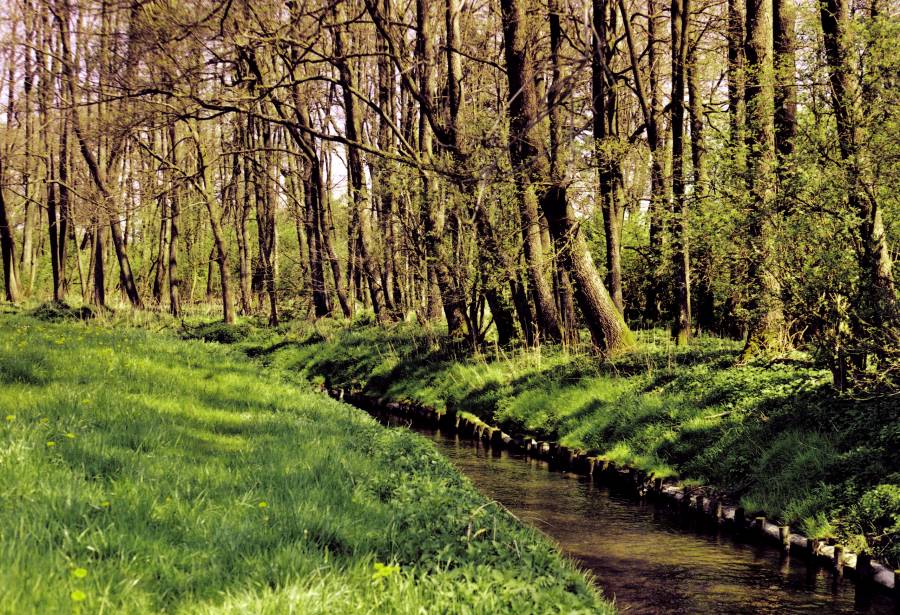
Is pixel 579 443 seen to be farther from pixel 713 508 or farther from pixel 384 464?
pixel 384 464

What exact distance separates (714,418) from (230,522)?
322 inches

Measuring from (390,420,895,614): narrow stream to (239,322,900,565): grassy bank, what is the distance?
2.49 ft

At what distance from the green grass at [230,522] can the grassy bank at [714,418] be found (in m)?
3.62

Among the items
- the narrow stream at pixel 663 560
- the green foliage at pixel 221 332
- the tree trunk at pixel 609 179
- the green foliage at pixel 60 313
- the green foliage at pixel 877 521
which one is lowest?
the narrow stream at pixel 663 560

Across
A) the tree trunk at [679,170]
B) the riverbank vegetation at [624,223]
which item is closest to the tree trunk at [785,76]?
the riverbank vegetation at [624,223]

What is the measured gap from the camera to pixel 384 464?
25.2 feet

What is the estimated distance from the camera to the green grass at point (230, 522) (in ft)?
12.5

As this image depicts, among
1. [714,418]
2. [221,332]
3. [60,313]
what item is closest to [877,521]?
[714,418]

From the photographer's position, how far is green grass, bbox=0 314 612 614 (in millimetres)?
3795

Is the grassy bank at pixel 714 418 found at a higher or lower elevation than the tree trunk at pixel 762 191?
lower

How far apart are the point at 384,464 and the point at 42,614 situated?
4.60 m

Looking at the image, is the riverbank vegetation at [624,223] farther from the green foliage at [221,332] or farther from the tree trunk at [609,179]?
the green foliage at [221,332]

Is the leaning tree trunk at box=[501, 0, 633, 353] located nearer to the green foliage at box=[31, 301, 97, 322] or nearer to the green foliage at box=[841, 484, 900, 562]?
the green foliage at box=[841, 484, 900, 562]

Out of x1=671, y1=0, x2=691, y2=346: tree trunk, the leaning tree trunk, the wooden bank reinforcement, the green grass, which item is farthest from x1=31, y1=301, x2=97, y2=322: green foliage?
x1=671, y1=0, x2=691, y2=346: tree trunk
